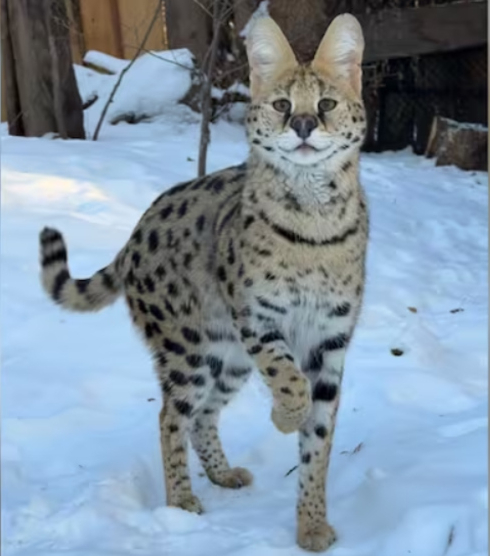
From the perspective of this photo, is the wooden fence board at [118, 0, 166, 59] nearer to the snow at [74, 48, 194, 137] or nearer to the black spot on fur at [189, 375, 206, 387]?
the snow at [74, 48, 194, 137]

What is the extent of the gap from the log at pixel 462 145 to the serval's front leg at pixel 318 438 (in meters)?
5.67

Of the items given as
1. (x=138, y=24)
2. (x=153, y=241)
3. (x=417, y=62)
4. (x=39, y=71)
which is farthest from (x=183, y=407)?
(x=417, y=62)

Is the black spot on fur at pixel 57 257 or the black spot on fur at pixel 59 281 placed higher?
the black spot on fur at pixel 57 257

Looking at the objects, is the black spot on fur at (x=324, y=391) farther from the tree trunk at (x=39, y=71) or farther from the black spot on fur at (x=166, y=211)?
the tree trunk at (x=39, y=71)

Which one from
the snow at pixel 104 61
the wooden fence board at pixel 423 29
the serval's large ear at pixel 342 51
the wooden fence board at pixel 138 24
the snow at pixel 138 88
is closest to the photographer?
the serval's large ear at pixel 342 51

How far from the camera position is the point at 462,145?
8180 mm

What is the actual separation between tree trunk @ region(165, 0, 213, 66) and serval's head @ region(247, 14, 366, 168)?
12.1 feet

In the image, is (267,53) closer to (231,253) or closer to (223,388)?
(231,253)

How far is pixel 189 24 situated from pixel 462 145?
280cm

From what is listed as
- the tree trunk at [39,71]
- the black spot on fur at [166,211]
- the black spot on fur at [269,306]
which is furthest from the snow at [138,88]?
the black spot on fur at [269,306]

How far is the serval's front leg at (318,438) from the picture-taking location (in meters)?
2.71

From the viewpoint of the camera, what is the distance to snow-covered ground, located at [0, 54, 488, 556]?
8.75 feet

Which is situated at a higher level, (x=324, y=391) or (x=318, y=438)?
(x=324, y=391)

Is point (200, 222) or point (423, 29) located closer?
point (200, 222)
